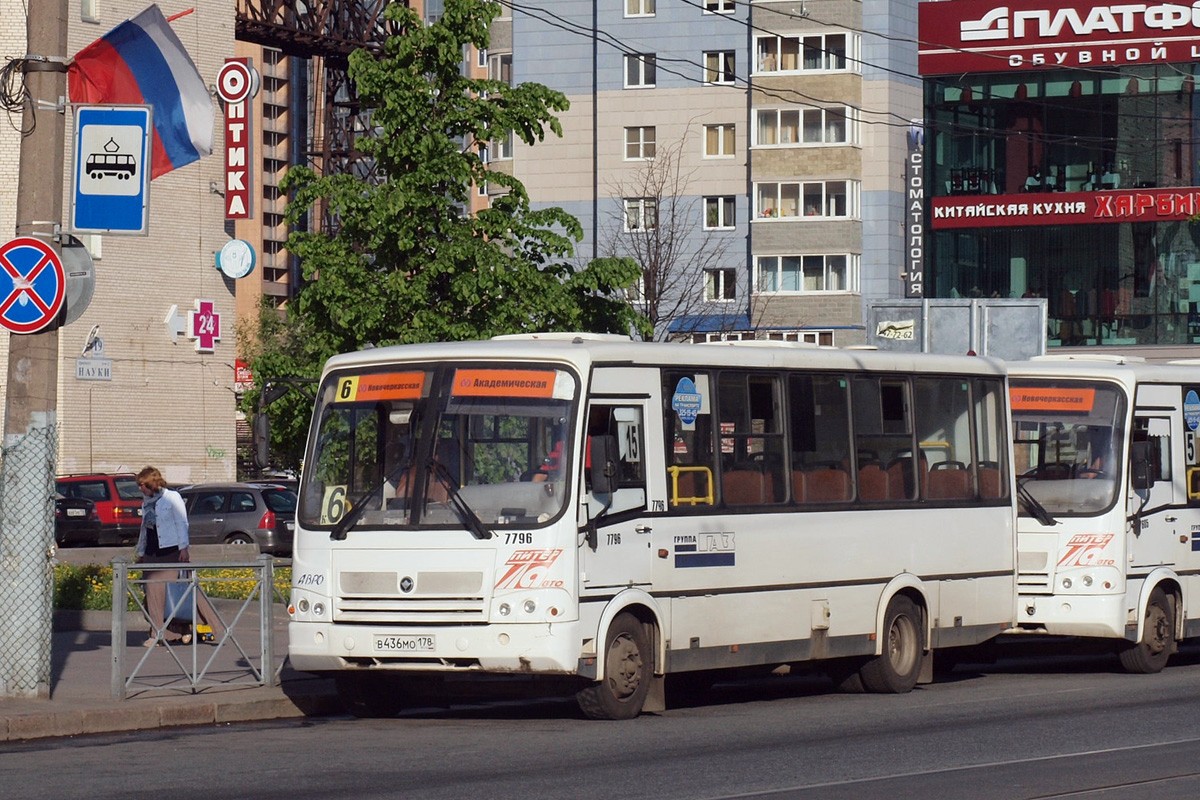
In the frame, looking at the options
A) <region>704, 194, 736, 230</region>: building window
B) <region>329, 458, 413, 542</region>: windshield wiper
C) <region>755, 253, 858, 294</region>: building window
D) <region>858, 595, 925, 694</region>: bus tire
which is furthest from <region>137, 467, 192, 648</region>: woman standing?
<region>704, 194, 736, 230</region>: building window

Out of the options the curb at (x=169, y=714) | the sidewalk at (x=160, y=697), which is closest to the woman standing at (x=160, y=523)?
the sidewalk at (x=160, y=697)

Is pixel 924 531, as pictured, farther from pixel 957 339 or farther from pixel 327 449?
pixel 957 339

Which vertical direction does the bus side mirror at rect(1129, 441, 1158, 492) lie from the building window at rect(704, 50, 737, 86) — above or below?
below

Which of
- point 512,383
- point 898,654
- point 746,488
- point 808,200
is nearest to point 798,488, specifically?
point 746,488

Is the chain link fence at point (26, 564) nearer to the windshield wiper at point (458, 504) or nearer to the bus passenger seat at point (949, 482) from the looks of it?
the windshield wiper at point (458, 504)

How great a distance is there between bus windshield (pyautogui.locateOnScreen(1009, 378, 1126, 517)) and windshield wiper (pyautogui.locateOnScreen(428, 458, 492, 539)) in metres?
6.86

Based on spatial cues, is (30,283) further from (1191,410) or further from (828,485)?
(1191,410)

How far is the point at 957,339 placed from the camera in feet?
107

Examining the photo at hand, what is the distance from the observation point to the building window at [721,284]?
225ft

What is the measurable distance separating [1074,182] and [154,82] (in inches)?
1655

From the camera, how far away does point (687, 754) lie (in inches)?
504

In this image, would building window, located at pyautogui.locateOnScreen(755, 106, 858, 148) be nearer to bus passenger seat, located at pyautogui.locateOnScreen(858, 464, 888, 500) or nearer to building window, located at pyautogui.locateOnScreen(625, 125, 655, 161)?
building window, located at pyautogui.locateOnScreen(625, 125, 655, 161)

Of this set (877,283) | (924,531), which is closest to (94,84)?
(924,531)

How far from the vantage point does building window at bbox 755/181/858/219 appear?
67750mm
